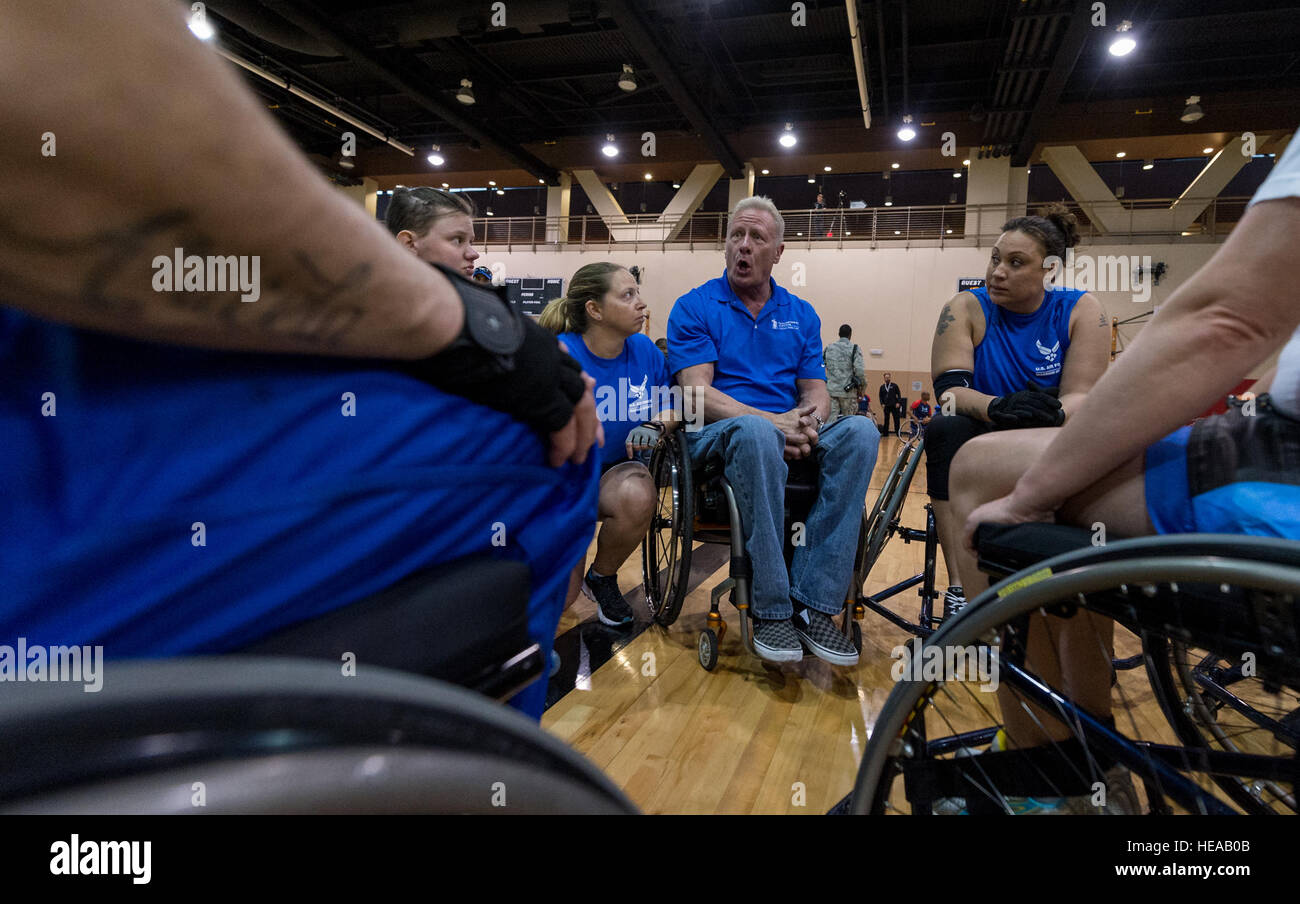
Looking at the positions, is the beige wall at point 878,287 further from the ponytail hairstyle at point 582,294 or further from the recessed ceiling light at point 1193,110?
the ponytail hairstyle at point 582,294

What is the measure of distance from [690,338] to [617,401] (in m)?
0.38

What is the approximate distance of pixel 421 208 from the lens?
2.30m

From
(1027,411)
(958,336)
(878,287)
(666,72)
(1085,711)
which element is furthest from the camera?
(878,287)

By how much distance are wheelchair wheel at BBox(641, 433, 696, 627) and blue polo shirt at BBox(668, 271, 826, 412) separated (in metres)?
0.40

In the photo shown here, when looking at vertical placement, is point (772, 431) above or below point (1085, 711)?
above

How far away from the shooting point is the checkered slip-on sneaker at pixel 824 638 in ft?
6.20

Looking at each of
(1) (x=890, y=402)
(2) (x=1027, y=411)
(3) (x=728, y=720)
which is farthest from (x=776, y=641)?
(1) (x=890, y=402)

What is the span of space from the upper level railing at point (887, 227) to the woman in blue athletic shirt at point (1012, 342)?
9.51m

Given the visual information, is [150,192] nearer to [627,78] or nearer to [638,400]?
[638,400]

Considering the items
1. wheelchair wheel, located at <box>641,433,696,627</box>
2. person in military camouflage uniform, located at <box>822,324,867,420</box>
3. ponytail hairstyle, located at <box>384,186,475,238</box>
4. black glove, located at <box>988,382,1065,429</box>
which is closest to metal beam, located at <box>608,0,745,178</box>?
person in military camouflage uniform, located at <box>822,324,867,420</box>

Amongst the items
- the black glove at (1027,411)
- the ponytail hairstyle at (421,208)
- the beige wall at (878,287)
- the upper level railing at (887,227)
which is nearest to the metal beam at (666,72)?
the upper level railing at (887,227)

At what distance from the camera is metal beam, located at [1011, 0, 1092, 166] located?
717 cm
